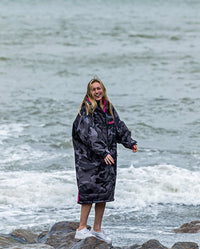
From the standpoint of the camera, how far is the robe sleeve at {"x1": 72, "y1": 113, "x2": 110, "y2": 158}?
16.5ft

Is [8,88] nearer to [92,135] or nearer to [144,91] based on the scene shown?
[144,91]

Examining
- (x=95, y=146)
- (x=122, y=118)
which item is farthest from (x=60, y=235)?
(x=122, y=118)

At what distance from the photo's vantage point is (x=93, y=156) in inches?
202

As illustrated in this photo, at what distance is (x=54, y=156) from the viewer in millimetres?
10461

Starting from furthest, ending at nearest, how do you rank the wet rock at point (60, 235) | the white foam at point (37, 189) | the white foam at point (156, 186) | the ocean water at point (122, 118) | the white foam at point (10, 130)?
1. the white foam at point (10, 130)
2. the white foam at point (156, 186)
3. the white foam at point (37, 189)
4. the ocean water at point (122, 118)
5. the wet rock at point (60, 235)

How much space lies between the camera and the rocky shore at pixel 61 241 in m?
5.14

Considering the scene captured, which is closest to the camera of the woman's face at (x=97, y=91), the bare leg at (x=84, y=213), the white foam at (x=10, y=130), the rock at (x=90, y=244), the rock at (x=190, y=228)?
the rock at (x=90, y=244)

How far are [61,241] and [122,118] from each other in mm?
8466

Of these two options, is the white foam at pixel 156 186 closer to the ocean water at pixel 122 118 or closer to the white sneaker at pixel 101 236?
the ocean water at pixel 122 118

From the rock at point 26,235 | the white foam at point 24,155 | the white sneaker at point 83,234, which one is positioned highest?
the white foam at point 24,155

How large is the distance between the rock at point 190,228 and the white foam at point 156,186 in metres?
1.15

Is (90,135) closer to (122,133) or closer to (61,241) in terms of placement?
(122,133)

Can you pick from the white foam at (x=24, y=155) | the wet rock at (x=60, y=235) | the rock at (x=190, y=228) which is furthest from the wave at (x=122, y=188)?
the wet rock at (x=60, y=235)

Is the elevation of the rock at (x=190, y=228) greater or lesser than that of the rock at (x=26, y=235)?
greater
